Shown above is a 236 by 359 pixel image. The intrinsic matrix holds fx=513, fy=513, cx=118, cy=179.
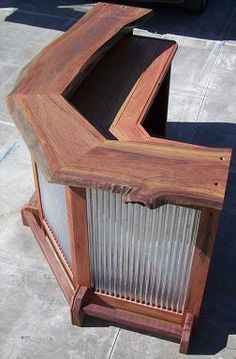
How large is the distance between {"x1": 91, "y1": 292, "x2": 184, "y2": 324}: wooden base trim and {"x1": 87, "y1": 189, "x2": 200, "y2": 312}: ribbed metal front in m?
0.03

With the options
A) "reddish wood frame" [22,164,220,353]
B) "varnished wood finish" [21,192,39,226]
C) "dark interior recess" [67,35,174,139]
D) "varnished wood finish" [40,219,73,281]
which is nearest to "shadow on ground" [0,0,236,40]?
"dark interior recess" [67,35,174,139]

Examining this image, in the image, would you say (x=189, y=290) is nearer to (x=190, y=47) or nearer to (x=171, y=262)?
(x=171, y=262)

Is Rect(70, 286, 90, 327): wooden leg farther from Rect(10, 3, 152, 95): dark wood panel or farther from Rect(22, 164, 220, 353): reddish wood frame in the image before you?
Rect(10, 3, 152, 95): dark wood panel

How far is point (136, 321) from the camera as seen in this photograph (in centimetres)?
373

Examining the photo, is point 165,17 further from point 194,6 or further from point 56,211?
point 56,211

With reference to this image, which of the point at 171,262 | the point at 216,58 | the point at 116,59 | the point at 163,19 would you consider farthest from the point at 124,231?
the point at 163,19

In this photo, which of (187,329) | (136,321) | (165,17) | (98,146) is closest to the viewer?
(98,146)

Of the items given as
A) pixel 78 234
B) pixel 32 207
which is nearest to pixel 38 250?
pixel 32 207

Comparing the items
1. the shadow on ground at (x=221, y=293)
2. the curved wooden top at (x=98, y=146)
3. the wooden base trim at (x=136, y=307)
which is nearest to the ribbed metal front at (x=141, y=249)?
the wooden base trim at (x=136, y=307)

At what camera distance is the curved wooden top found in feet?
9.11

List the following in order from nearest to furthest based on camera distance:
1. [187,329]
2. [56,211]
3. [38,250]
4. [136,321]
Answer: [187,329] < [136,321] < [56,211] < [38,250]

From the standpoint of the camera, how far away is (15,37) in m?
7.84

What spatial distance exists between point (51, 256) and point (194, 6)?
6.00 m

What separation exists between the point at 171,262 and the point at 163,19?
6135mm
